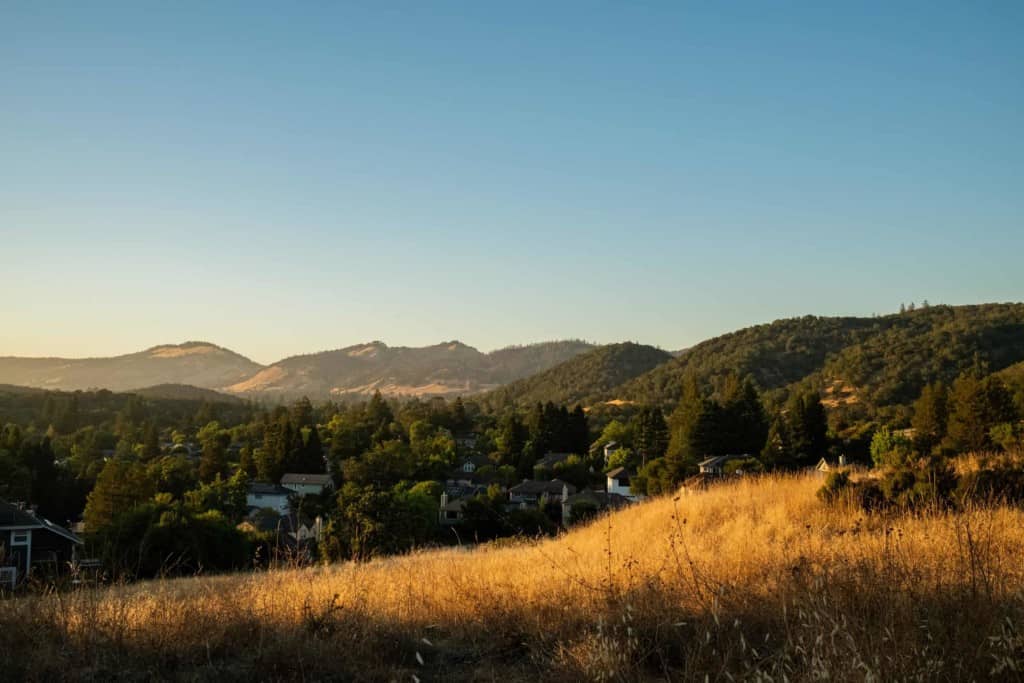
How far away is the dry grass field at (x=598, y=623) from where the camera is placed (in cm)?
311

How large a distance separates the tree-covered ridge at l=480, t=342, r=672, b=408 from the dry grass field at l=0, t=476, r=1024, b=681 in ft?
357

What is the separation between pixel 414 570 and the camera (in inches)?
262

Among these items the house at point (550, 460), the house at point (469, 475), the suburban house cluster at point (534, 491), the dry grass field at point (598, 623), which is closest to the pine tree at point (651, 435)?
the suburban house cluster at point (534, 491)

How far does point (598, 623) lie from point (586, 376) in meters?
138

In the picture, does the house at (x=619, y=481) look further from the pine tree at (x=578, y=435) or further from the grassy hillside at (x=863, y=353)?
the grassy hillside at (x=863, y=353)

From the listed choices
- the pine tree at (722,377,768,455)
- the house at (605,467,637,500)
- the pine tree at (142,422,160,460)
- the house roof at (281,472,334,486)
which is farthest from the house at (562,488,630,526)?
the pine tree at (142,422,160,460)

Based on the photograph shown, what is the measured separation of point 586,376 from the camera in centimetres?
14025

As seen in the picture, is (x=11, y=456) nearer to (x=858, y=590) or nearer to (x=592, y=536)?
(x=592, y=536)

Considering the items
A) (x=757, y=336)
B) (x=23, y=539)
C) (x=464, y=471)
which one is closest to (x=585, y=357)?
(x=757, y=336)

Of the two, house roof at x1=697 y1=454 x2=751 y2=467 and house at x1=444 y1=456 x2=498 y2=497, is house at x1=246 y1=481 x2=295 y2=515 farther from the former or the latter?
house roof at x1=697 y1=454 x2=751 y2=467

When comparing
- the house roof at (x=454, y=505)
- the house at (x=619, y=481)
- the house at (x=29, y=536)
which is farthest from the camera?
the house at (x=619, y=481)

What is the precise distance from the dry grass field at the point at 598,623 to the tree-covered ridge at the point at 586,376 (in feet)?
357

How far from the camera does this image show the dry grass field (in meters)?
3.11

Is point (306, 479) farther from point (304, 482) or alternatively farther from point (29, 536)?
point (29, 536)
